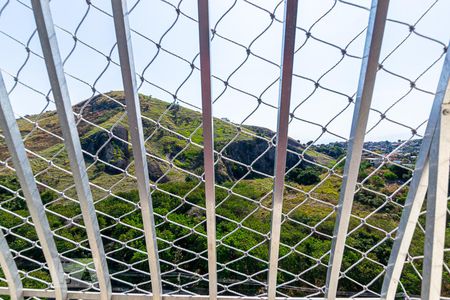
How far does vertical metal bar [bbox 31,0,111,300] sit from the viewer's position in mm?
738

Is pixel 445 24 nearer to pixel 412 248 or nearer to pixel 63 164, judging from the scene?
pixel 412 248

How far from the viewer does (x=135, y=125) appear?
85cm

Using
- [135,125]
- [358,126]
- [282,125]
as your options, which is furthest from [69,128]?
[358,126]

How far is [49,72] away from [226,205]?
0.91 metres

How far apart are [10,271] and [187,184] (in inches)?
26.9

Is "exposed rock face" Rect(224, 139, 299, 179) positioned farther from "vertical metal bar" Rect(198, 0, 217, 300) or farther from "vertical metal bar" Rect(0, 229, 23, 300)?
"vertical metal bar" Rect(0, 229, 23, 300)

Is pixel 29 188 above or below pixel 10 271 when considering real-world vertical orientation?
above

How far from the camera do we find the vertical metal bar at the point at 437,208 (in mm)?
771

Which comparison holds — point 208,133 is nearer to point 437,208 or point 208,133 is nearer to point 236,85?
point 236,85

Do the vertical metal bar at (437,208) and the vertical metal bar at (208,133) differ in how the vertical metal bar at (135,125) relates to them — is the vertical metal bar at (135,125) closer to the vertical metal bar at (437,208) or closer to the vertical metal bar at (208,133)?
the vertical metal bar at (208,133)

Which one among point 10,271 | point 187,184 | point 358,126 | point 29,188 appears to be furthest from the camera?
point 187,184

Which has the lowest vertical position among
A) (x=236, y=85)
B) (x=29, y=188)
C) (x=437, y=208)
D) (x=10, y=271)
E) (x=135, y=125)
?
(x=10, y=271)

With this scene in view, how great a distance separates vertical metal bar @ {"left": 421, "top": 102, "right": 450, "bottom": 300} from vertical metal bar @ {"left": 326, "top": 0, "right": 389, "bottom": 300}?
0.18 m

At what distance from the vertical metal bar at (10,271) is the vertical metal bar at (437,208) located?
131 centimetres
